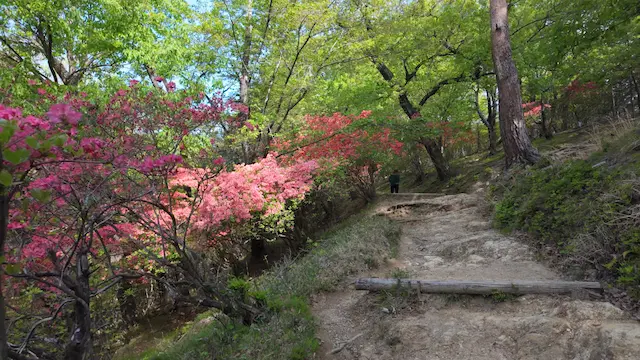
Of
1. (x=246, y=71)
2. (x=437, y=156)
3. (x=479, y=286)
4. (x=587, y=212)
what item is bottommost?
(x=479, y=286)

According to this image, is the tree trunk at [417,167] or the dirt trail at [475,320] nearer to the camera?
the dirt trail at [475,320]

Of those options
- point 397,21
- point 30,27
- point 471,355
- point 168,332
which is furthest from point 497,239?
point 30,27

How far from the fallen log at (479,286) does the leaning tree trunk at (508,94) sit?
444cm

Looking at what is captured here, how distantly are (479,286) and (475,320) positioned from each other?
0.47 m

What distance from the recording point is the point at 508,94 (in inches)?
285

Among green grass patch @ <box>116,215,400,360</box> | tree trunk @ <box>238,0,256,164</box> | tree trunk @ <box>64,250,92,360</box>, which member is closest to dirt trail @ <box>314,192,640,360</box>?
green grass patch @ <box>116,215,400,360</box>

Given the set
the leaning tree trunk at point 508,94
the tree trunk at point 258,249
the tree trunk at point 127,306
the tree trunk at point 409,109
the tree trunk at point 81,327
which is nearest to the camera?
the tree trunk at point 81,327

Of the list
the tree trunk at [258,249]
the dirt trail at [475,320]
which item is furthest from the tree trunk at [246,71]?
the dirt trail at [475,320]

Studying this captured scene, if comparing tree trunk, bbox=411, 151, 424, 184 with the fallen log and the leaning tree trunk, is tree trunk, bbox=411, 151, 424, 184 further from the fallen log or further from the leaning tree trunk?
the fallen log

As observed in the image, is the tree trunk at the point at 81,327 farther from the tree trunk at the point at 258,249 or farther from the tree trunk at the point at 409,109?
the tree trunk at the point at 409,109

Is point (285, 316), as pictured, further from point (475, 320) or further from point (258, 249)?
point (258, 249)

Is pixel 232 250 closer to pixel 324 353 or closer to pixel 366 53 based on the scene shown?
pixel 324 353

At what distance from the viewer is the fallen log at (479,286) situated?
3.29 m

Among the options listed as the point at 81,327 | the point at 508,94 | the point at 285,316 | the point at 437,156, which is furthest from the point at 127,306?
the point at 437,156
